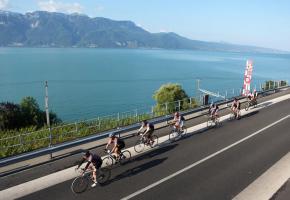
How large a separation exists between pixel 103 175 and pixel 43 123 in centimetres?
4105

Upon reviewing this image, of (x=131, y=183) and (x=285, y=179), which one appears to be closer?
(x=131, y=183)

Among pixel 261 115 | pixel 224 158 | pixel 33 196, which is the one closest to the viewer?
pixel 33 196

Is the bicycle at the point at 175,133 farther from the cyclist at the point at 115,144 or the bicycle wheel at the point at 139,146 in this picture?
the cyclist at the point at 115,144

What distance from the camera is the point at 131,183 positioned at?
14070 millimetres

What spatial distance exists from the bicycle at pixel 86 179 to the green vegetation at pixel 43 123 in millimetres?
4607

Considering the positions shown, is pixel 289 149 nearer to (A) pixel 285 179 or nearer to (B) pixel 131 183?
(A) pixel 285 179

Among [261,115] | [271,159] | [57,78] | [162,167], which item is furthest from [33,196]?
[57,78]

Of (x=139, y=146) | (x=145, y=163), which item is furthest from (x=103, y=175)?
(x=139, y=146)

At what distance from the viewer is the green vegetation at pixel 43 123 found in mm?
21484

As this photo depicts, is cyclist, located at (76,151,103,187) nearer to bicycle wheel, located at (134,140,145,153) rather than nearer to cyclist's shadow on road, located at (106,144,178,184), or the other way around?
cyclist's shadow on road, located at (106,144,178,184)

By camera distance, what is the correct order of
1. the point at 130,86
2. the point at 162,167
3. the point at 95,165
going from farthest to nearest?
the point at 130,86, the point at 162,167, the point at 95,165

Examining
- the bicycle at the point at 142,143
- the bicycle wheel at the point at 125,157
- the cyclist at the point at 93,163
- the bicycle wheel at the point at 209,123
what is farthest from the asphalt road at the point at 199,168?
the bicycle wheel at the point at 209,123

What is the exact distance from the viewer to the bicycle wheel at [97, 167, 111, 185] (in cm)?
1432

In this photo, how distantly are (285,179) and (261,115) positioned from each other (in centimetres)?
1673
